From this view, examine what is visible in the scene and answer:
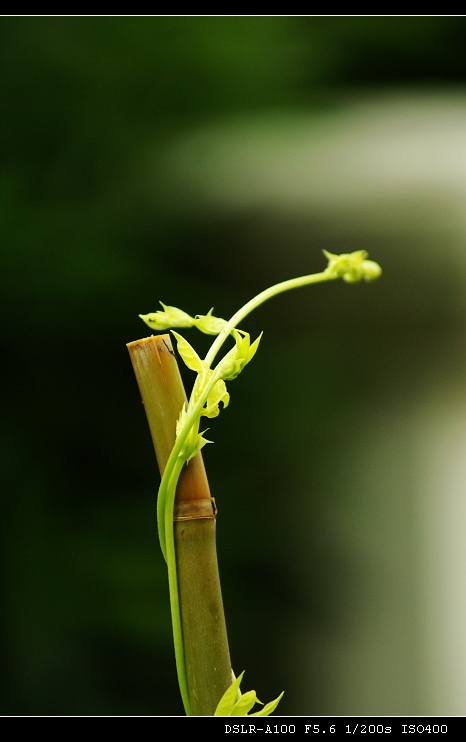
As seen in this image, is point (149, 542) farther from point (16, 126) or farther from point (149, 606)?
point (16, 126)

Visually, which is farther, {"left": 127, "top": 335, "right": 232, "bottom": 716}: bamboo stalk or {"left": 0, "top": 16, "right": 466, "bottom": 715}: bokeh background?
{"left": 0, "top": 16, "right": 466, "bottom": 715}: bokeh background

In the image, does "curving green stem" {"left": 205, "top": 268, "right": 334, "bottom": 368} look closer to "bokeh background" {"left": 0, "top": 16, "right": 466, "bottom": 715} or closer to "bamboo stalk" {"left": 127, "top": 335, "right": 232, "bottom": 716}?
"bamboo stalk" {"left": 127, "top": 335, "right": 232, "bottom": 716}

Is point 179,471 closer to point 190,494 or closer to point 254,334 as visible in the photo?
point 190,494

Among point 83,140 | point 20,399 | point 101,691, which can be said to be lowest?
point 101,691

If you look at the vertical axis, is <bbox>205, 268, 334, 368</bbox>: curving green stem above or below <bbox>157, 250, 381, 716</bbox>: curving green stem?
above

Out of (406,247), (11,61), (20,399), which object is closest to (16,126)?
(11,61)

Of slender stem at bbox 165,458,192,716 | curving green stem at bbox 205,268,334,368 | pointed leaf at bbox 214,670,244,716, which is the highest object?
curving green stem at bbox 205,268,334,368

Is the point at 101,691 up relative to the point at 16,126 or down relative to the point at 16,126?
down

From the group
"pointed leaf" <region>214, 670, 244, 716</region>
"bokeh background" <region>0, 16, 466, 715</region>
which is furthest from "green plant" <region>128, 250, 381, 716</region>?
"bokeh background" <region>0, 16, 466, 715</region>
